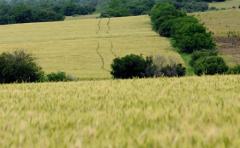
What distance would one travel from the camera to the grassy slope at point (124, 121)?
23.9ft

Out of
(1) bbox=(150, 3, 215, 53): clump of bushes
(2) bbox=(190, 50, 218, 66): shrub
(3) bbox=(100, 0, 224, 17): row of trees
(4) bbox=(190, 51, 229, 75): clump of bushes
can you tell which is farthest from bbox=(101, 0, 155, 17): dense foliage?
(4) bbox=(190, 51, 229, 75): clump of bushes

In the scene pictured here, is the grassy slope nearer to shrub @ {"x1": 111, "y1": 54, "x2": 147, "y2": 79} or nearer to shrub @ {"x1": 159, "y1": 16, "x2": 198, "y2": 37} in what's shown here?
shrub @ {"x1": 111, "y1": 54, "x2": 147, "y2": 79}

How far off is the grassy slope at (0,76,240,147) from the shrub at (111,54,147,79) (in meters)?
52.0

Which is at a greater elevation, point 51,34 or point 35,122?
point 35,122

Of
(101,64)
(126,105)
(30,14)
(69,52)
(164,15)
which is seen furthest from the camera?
(30,14)

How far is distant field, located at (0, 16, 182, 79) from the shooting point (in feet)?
278

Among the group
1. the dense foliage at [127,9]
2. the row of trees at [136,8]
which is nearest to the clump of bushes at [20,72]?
the row of trees at [136,8]

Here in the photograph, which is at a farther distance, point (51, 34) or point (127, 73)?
point (51, 34)

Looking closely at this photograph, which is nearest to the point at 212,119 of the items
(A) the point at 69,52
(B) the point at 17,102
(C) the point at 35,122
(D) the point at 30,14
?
(C) the point at 35,122

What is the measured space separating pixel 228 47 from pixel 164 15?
1700 inches

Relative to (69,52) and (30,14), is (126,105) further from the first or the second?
(30,14)

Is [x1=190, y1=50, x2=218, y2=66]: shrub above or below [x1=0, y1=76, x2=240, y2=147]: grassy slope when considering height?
below

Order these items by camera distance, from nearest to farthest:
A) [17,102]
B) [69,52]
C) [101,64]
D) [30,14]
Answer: [17,102] → [101,64] → [69,52] → [30,14]

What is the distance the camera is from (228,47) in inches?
3846
